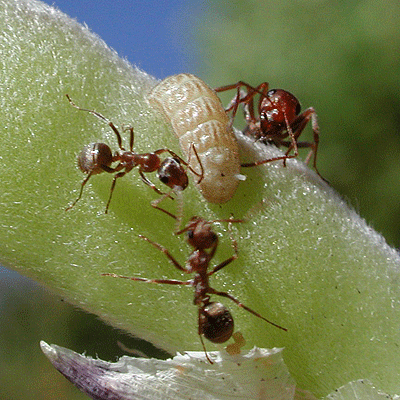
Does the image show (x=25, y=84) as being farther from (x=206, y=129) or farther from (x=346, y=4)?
(x=346, y=4)

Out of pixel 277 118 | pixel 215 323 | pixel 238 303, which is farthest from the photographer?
pixel 277 118

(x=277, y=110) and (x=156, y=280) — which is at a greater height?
(x=277, y=110)

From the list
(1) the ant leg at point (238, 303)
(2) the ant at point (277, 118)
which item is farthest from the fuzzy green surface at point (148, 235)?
(2) the ant at point (277, 118)

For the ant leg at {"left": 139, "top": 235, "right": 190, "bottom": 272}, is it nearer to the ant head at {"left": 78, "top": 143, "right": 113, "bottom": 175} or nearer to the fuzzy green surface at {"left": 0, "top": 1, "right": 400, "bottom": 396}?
the fuzzy green surface at {"left": 0, "top": 1, "right": 400, "bottom": 396}

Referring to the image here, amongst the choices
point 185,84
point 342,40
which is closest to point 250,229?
point 185,84

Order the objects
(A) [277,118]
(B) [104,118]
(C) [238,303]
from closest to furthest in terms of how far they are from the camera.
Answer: (C) [238,303] → (B) [104,118] → (A) [277,118]

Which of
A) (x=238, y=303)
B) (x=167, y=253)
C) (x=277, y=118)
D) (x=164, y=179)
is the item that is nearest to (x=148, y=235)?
(x=167, y=253)

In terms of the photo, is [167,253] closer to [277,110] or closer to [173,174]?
[173,174]
